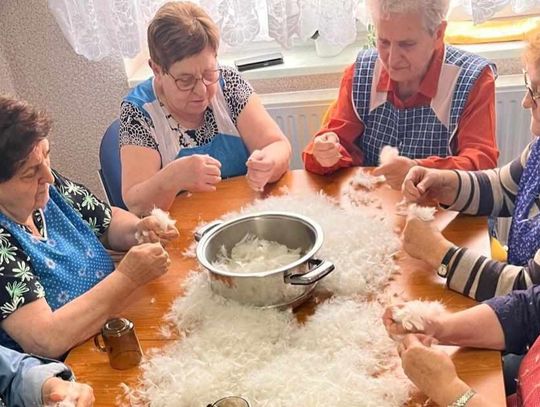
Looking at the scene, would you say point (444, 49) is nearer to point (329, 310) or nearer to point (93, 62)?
point (329, 310)

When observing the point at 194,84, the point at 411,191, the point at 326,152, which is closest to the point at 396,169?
the point at 411,191

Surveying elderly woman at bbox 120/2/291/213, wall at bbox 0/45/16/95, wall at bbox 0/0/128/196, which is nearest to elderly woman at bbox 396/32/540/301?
elderly woman at bbox 120/2/291/213

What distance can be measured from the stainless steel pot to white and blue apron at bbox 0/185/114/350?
0.38 meters

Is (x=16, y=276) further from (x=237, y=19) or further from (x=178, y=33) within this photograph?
(x=237, y=19)

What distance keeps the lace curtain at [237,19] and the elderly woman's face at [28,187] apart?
1174 millimetres

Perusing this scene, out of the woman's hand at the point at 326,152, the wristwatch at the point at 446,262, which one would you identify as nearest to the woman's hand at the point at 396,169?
the woman's hand at the point at 326,152

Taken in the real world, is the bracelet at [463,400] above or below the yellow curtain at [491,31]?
below

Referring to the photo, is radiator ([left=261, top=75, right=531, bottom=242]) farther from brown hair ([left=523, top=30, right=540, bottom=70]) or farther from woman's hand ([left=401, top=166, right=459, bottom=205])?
brown hair ([left=523, top=30, right=540, bottom=70])

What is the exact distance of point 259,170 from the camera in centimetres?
184

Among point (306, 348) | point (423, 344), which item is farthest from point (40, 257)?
point (423, 344)

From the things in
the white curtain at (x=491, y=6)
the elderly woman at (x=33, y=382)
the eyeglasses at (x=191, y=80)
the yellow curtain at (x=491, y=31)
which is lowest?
the elderly woman at (x=33, y=382)

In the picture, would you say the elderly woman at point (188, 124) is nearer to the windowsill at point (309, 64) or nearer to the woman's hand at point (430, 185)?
the woman's hand at point (430, 185)

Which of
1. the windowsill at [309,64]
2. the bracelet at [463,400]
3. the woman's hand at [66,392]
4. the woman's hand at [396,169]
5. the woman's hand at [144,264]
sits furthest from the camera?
the windowsill at [309,64]

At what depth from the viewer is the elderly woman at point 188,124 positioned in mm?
1839
